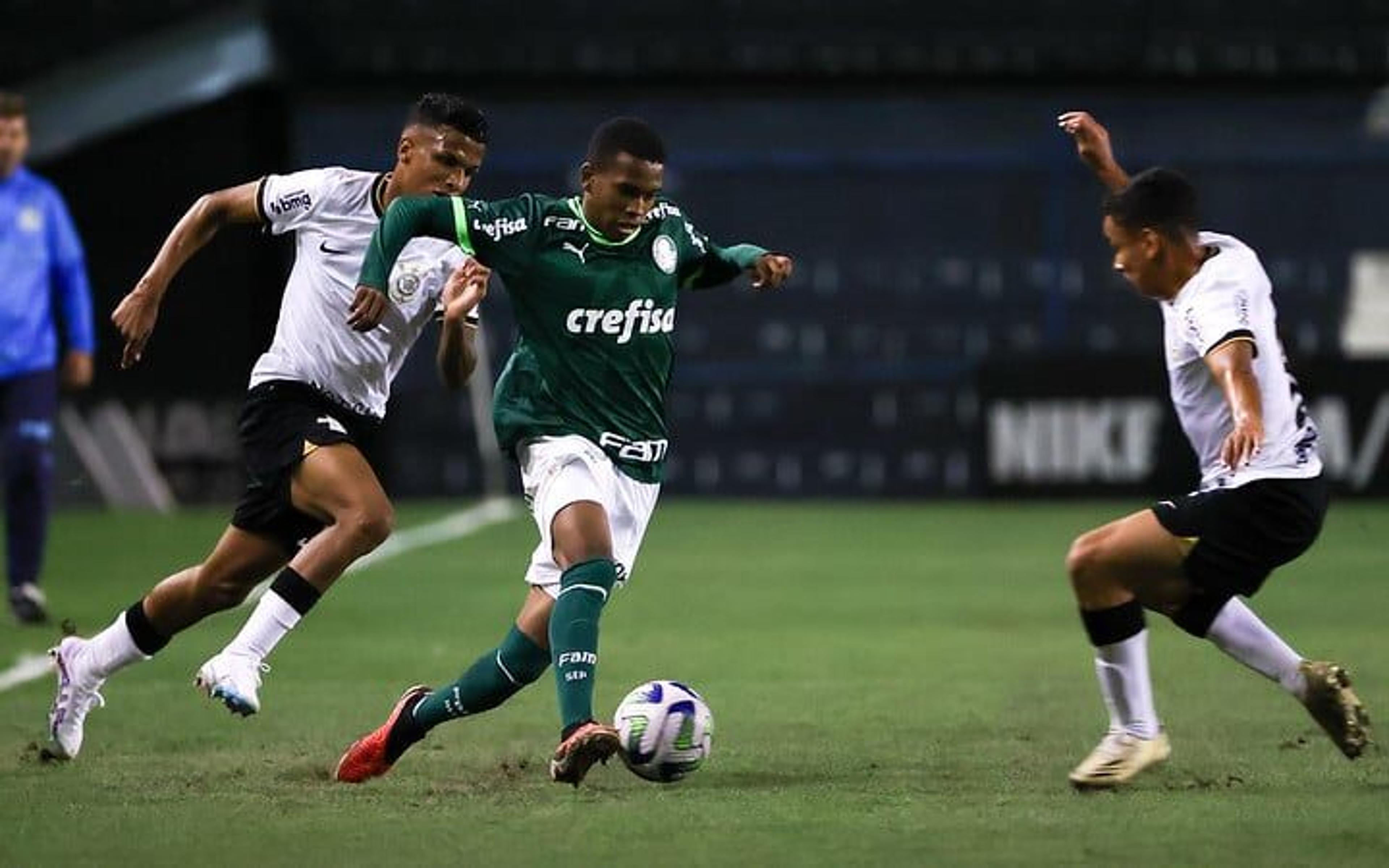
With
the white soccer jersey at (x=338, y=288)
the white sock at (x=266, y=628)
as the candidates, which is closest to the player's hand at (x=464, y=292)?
the white soccer jersey at (x=338, y=288)

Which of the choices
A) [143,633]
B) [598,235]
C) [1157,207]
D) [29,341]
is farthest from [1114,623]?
[29,341]

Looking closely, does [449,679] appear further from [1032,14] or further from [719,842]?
[1032,14]

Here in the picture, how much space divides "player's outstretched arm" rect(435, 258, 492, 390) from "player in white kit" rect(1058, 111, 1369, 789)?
6.05 ft

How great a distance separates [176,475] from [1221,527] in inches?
582

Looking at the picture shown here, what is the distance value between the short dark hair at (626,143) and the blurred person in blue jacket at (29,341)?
572 centimetres

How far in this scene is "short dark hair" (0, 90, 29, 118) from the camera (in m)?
12.6

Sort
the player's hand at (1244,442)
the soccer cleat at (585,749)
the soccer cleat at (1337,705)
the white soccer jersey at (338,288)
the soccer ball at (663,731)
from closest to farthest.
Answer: the player's hand at (1244,442) → the soccer cleat at (585,749) → the soccer ball at (663,731) → the soccer cleat at (1337,705) → the white soccer jersey at (338,288)

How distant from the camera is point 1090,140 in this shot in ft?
27.9

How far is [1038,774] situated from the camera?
25.3ft

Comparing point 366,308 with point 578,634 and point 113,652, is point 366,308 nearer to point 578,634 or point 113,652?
point 578,634

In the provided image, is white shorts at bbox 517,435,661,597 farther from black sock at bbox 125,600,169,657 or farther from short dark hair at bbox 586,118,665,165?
black sock at bbox 125,600,169,657

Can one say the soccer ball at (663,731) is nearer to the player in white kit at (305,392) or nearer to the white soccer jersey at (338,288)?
the player in white kit at (305,392)

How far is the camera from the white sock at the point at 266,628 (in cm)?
795

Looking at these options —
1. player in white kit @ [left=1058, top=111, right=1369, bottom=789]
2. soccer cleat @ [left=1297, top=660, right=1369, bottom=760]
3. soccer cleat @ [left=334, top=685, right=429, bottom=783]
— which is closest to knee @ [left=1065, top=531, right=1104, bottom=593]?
player in white kit @ [left=1058, top=111, right=1369, bottom=789]
